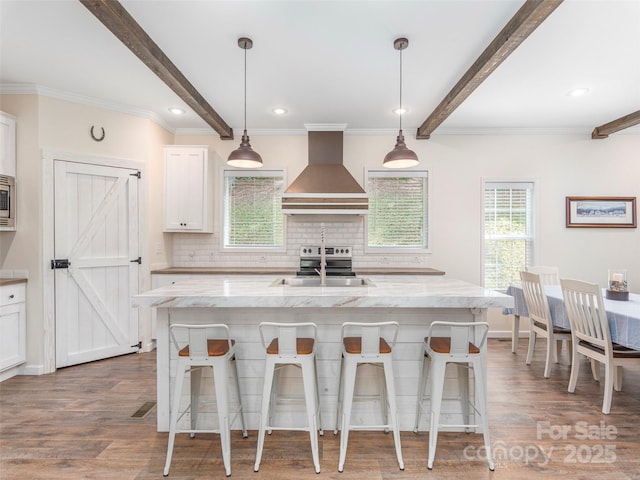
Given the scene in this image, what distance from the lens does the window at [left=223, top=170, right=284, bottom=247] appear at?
182 inches

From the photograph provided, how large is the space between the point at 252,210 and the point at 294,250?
803 millimetres

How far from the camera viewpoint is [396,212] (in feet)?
15.1

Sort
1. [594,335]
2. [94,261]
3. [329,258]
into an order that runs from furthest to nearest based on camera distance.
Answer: [329,258]
[94,261]
[594,335]

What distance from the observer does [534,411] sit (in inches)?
99.4

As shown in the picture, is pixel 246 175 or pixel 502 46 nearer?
pixel 502 46

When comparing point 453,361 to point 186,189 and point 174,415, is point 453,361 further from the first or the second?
point 186,189

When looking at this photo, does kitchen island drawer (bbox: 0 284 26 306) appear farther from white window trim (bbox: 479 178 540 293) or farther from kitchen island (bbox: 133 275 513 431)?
white window trim (bbox: 479 178 540 293)

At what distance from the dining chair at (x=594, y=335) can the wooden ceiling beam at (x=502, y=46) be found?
1.81 meters

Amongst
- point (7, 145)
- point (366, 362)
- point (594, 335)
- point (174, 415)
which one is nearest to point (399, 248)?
point (594, 335)

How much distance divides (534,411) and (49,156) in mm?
4772

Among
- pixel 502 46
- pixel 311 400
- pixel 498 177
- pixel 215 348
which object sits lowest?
pixel 311 400

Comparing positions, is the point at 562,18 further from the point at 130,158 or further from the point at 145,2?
the point at 130,158

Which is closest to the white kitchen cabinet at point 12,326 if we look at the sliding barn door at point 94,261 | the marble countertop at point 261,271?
the sliding barn door at point 94,261

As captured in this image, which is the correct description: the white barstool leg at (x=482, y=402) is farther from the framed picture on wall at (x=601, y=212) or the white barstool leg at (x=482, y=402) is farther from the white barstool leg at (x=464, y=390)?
the framed picture on wall at (x=601, y=212)
